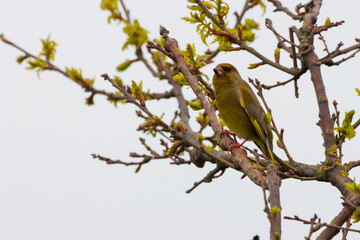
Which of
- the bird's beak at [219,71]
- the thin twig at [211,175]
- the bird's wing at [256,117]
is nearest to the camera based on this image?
the thin twig at [211,175]

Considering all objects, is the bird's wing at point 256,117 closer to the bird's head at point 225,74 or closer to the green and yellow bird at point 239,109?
the green and yellow bird at point 239,109

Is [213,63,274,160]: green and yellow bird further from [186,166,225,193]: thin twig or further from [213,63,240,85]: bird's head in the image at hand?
[186,166,225,193]: thin twig

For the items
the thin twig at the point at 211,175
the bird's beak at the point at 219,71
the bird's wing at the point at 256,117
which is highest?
the bird's beak at the point at 219,71

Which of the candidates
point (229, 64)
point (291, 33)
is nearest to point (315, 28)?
point (291, 33)

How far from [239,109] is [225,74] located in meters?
0.44

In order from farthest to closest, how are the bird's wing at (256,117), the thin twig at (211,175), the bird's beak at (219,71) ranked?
1. the bird's beak at (219,71)
2. the bird's wing at (256,117)
3. the thin twig at (211,175)

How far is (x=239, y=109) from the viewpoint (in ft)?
19.2

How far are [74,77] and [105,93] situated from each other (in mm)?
471

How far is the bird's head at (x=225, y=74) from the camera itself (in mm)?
5914

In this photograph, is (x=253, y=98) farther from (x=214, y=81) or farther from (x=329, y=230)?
(x=329, y=230)

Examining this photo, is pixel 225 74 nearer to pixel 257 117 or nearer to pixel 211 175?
pixel 257 117

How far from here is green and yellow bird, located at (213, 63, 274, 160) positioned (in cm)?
566

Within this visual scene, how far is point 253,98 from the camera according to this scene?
239 inches

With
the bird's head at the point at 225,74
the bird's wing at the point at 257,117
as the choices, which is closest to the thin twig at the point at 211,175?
the bird's wing at the point at 257,117
